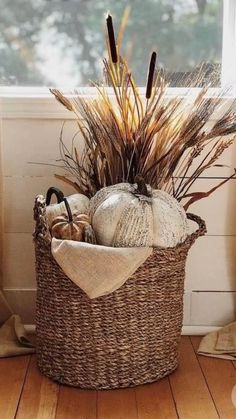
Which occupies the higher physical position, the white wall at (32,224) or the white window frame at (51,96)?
the white window frame at (51,96)

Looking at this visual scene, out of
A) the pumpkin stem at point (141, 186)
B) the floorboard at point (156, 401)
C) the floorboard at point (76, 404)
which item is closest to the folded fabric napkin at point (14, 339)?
the floorboard at point (76, 404)

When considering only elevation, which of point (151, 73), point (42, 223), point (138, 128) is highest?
point (151, 73)

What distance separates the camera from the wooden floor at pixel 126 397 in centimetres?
200

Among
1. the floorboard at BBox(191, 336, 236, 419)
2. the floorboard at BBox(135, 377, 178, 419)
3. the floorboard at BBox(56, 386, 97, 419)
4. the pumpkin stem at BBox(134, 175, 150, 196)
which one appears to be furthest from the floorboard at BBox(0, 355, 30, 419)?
the pumpkin stem at BBox(134, 175, 150, 196)

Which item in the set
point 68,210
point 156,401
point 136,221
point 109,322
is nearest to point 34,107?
point 68,210

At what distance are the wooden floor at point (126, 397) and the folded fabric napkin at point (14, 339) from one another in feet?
0.22

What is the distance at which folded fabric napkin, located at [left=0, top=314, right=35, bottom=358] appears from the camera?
2414 millimetres

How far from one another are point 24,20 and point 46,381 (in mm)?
1320

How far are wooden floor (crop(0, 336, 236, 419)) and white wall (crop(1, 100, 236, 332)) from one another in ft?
1.25

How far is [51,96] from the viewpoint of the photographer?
2.61 metres

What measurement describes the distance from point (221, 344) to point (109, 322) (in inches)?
22.0

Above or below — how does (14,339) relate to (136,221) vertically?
below

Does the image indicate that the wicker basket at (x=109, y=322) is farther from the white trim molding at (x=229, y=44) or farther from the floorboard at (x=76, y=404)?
the white trim molding at (x=229, y=44)

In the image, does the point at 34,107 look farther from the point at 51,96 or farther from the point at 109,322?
the point at 109,322
